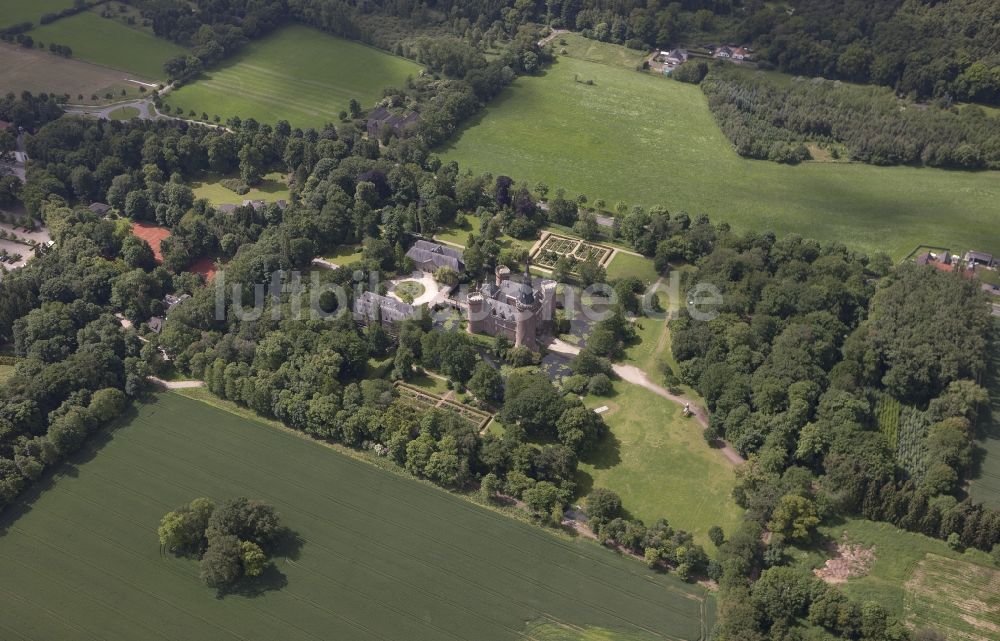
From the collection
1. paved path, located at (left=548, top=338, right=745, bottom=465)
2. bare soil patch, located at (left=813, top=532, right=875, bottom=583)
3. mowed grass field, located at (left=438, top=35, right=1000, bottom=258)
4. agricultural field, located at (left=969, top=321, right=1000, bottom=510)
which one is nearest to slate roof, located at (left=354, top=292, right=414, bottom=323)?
paved path, located at (left=548, top=338, right=745, bottom=465)

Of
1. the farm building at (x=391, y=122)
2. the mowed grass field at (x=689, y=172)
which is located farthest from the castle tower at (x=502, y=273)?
the farm building at (x=391, y=122)

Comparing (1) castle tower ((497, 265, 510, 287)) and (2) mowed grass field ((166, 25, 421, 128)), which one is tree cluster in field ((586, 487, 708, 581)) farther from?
(2) mowed grass field ((166, 25, 421, 128))

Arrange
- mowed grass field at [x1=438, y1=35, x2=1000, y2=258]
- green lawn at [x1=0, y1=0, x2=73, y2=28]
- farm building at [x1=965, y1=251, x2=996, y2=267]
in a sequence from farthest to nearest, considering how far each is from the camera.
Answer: green lawn at [x1=0, y1=0, x2=73, y2=28]
mowed grass field at [x1=438, y1=35, x2=1000, y2=258]
farm building at [x1=965, y1=251, x2=996, y2=267]

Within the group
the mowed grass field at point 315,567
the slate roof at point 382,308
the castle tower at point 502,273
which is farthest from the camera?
the castle tower at point 502,273

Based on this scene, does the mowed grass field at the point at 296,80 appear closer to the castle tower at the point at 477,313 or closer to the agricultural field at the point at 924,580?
the castle tower at the point at 477,313

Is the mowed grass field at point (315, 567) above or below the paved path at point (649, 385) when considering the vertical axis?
below

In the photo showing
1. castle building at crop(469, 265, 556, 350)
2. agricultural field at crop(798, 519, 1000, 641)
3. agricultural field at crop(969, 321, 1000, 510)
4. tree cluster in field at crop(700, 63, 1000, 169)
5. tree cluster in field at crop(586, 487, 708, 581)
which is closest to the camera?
agricultural field at crop(798, 519, 1000, 641)

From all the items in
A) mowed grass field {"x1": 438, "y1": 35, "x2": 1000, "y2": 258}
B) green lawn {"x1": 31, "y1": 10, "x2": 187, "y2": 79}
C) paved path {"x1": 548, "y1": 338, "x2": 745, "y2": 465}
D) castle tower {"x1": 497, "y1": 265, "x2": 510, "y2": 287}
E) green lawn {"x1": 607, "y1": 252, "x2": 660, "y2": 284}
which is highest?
mowed grass field {"x1": 438, "y1": 35, "x2": 1000, "y2": 258}
